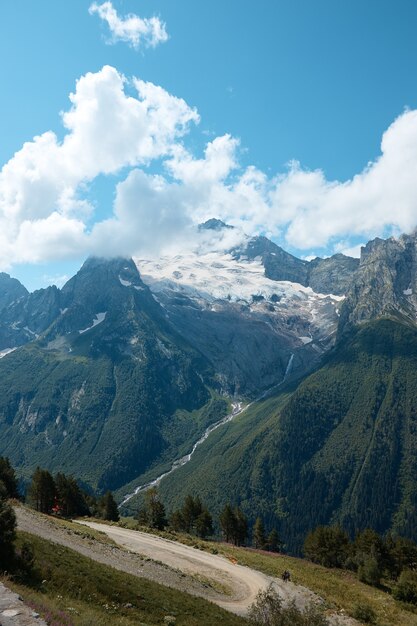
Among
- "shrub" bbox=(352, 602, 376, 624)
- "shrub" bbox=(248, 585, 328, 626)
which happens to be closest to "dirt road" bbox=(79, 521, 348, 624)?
"shrub" bbox=(352, 602, 376, 624)

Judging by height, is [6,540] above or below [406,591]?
above

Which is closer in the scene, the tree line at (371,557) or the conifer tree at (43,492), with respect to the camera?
the tree line at (371,557)

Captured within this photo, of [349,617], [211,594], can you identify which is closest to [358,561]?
[349,617]

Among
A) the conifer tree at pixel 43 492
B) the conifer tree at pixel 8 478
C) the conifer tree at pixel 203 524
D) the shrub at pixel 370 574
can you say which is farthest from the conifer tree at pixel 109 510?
the shrub at pixel 370 574

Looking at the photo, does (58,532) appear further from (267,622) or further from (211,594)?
(267,622)

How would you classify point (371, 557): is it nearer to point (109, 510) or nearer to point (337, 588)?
point (337, 588)

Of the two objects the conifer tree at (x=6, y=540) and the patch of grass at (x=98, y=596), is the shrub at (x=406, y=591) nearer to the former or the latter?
the patch of grass at (x=98, y=596)

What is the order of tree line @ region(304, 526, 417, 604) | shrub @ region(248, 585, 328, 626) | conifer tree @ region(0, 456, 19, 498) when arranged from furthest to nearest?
conifer tree @ region(0, 456, 19, 498) → tree line @ region(304, 526, 417, 604) → shrub @ region(248, 585, 328, 626)

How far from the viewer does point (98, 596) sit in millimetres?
28641

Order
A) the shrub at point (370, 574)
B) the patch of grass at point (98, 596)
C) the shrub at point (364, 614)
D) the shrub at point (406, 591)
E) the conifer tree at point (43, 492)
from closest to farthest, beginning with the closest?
the patch of grass at point (98, 596) < the shrub at point (364, 614) < the shrub at point (406, 591) < the shrub at point (370, 574) < the conifer tree at point (43, 492)

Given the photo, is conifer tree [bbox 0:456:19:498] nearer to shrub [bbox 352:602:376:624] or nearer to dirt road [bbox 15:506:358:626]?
dirt road [bbox 15:506:358:626]

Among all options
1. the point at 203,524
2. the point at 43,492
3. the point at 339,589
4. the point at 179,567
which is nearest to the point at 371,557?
the point at 339,589

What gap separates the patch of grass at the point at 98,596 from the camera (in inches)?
907

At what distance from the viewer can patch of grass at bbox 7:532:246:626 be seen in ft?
75.6
